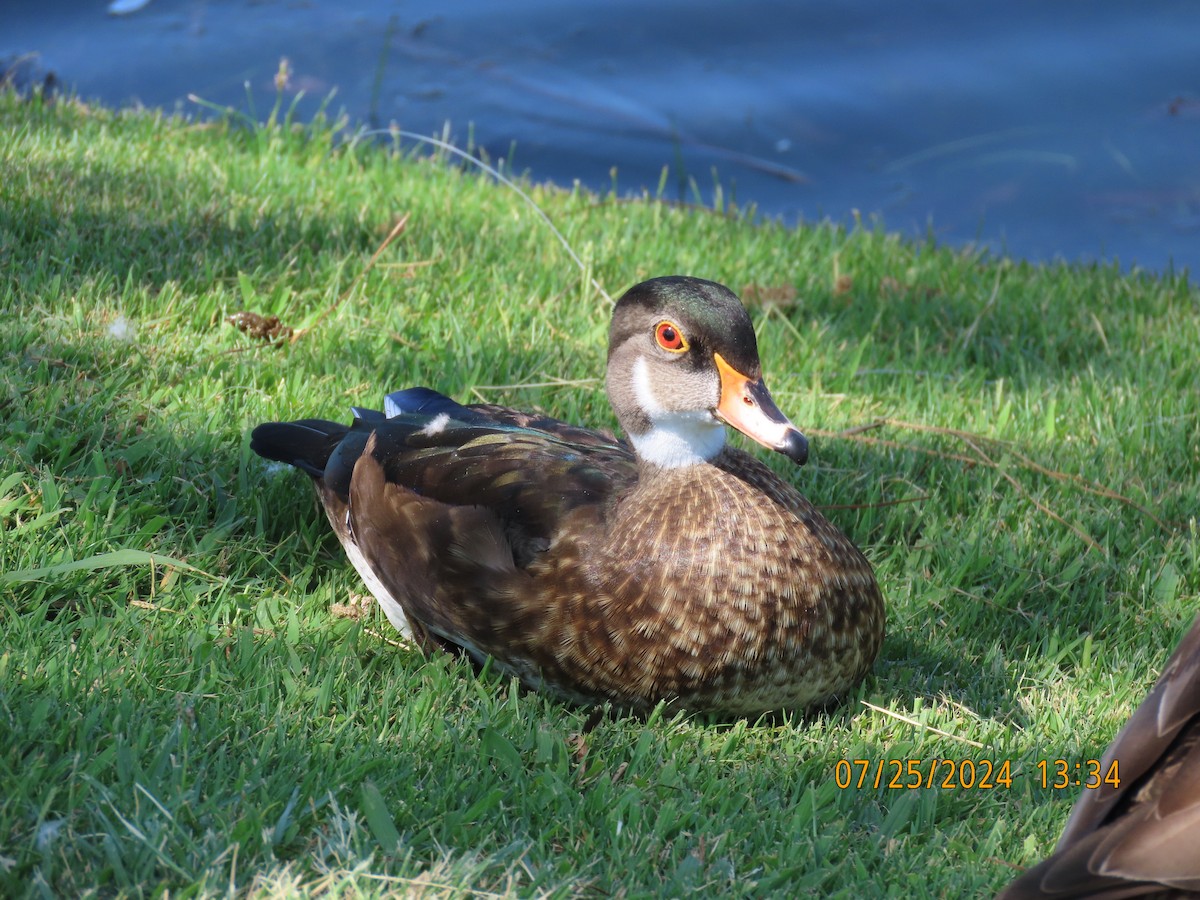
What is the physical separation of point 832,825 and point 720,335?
1165mm

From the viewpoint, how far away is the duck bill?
3.22 metres

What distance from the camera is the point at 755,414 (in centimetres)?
330

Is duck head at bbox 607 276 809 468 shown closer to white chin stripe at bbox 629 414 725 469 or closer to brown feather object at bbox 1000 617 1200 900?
white chin stripe at bbox 629 414 725 469

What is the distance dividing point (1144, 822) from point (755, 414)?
54.6 inches

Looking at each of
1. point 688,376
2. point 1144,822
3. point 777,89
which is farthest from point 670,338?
point 777,89

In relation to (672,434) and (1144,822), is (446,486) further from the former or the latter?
(1144,822)

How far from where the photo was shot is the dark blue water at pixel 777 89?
26.3ft

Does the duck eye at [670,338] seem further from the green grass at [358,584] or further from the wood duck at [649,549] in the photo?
the green grass at [358,584]

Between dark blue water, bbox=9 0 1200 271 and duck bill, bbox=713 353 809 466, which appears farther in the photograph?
dark blue water, bbox=9 0 1200 271

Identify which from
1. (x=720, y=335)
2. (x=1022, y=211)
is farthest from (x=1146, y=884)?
(x=1022, y=211)

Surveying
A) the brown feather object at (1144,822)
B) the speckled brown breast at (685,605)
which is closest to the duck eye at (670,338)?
the speckled brown breast at (685,605)

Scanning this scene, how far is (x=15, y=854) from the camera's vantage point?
2.44m
